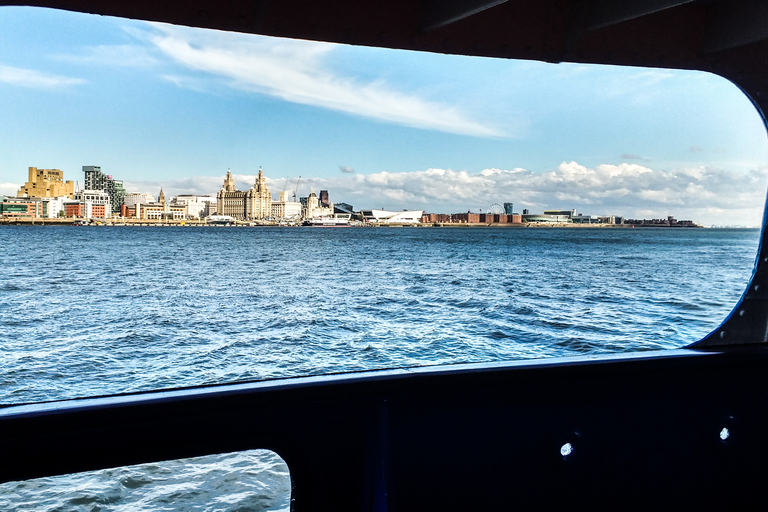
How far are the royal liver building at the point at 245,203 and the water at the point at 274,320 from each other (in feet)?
235

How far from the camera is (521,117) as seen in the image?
104m

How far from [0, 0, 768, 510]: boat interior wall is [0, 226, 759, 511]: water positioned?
99cm

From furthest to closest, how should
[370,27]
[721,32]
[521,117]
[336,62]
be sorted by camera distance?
1. [521,117]
2. [336,62]
3. [721,32]
4. [370,27]

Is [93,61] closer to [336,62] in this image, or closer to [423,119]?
[336,62]

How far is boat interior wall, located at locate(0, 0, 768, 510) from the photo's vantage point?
1.73 meters

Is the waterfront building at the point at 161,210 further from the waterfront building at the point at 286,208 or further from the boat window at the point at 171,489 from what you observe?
the boat window at the point at 171,489

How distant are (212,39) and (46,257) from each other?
56.1 m

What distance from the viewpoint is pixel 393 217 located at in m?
142

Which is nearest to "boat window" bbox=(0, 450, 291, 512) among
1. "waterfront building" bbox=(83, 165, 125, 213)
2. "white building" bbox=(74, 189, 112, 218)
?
"waterfront building" bbox=(83, 165, 125, 213)

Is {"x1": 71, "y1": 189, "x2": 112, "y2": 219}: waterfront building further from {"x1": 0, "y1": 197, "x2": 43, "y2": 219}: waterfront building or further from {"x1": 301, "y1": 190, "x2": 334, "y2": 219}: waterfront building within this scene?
{"x1": 301, "y1": 190, "x2": 334, "y2": 219}: waterfront building

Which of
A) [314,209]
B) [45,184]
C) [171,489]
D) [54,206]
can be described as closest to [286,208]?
[314,209]

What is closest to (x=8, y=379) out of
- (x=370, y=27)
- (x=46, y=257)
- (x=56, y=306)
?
(x=56, y=306)

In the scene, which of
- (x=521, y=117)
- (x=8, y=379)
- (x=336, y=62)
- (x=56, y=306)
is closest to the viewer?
(x=8, y=379)

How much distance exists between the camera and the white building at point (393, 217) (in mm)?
140750
